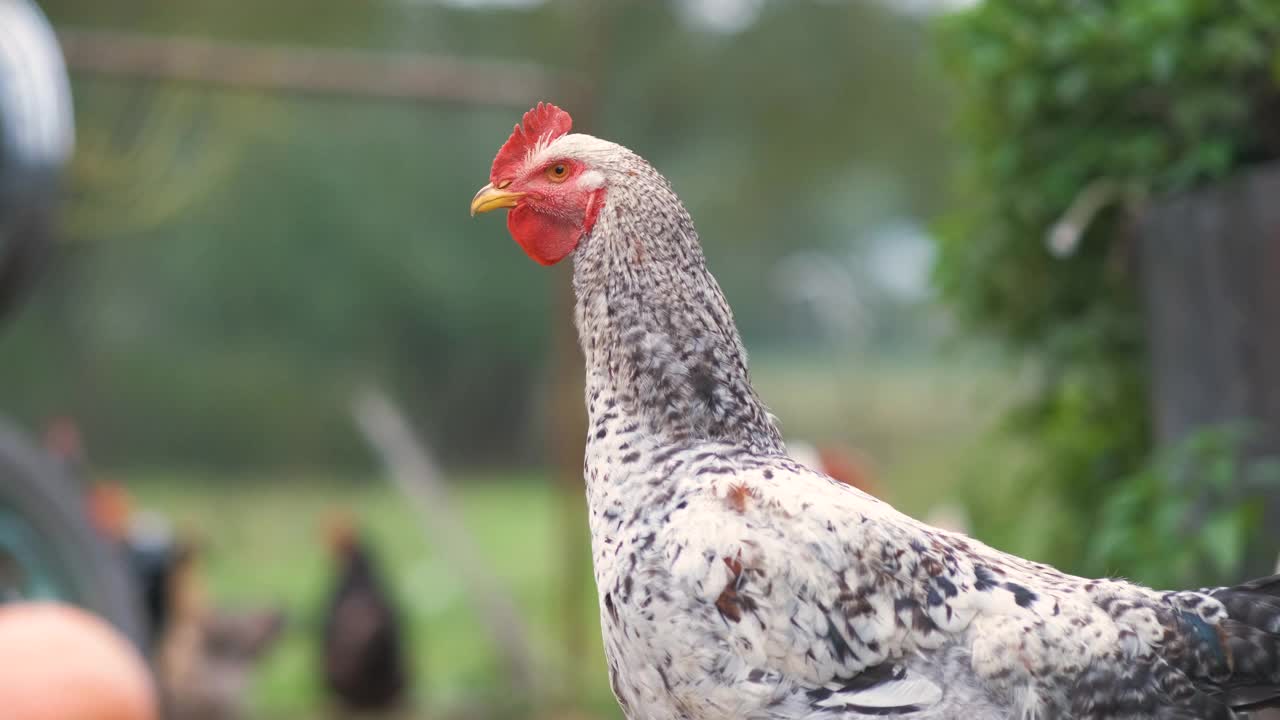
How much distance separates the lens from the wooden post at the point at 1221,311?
8.27ft

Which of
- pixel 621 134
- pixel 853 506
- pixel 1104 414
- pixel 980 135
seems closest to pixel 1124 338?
pixel 1104 414

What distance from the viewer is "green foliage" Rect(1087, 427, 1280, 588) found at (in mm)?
2484

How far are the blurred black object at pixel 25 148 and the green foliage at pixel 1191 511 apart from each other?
3.31 m

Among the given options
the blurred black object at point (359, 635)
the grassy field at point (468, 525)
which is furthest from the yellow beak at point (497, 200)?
the blurred black object at point (359, 635)

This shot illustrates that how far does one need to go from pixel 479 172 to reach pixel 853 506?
15.9 ft

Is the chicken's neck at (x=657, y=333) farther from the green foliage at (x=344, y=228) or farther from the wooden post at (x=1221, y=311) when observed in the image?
the green foliage at (x=344, y=228)

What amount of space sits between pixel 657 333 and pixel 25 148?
10.4 ft

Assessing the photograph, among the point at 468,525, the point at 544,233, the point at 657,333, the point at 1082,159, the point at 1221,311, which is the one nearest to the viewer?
the point at 657,333

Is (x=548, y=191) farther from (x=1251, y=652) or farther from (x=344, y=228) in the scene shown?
(x=344, y=228)

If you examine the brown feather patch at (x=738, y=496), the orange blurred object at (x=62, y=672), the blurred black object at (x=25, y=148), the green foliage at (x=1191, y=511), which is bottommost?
the brown feather patch at (x=738, y=496)

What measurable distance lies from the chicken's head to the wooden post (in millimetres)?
1584

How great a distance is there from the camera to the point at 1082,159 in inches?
114

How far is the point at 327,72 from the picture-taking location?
17.1 ft

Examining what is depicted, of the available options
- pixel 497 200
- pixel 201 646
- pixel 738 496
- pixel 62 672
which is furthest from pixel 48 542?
pixel 738 496
